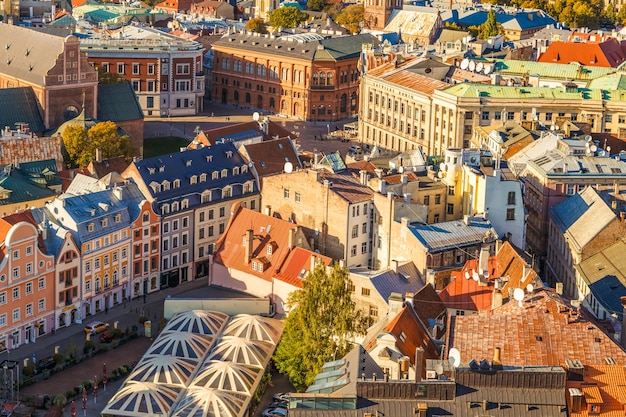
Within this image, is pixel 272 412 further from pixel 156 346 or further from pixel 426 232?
pixel 426 232

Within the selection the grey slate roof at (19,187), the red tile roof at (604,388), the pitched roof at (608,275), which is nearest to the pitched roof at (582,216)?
the pitched roof at (608,275)

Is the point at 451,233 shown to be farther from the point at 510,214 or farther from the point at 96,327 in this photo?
the point at 96,327

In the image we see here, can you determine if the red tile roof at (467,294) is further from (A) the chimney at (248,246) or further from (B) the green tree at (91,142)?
(B) the green tree at (91,142)

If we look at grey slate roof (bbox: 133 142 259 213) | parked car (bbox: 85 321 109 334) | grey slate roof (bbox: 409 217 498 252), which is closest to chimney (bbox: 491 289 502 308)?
grey slate roof (bbox: 409 217 498 252)

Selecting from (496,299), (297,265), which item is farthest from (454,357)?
(297,265)

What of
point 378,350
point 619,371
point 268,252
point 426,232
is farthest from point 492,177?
point 619,371

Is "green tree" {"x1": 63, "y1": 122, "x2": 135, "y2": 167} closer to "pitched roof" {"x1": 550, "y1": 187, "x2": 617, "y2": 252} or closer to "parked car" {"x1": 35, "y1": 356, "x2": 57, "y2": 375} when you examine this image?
"parked car" {"x1": 35, "y1": 356, "x2": 57, "y2": 375}
